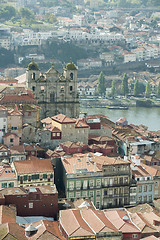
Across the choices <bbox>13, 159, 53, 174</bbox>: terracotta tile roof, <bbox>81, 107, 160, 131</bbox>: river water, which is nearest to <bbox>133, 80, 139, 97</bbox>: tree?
<bbox>81, 107, 160, 131</bbox>: river water

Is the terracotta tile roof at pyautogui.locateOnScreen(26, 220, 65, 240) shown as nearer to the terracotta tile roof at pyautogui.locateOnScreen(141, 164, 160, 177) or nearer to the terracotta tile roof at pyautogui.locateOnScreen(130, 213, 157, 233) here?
the terracotta tile roof at pyautogui.locateOnScreen(130, 213, 157, 233)

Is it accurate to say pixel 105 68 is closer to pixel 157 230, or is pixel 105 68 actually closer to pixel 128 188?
pixel 128 188

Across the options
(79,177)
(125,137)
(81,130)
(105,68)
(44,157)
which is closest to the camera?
(79,177)

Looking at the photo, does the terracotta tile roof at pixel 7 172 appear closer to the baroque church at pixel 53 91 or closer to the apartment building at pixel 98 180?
the apartment building at pixel 98 180

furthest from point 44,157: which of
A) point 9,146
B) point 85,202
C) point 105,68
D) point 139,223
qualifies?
point 105,68

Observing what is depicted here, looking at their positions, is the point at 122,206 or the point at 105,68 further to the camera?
the point at 105,68

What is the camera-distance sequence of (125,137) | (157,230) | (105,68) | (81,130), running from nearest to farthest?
(157,230)
(81,130)
(125,137)
(105,68)
